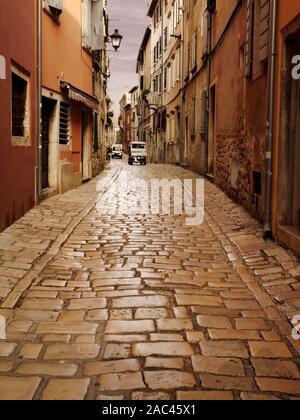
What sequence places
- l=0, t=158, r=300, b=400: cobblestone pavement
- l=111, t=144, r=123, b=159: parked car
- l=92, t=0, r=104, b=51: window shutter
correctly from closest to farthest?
l=0, t=158, r=300, b=400: cobblestone pavement, l=92, t=0, r=104, b=51: window shutter, l=111, t=144, r=123, b=159: parked car

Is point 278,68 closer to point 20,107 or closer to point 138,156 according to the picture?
point 20,107

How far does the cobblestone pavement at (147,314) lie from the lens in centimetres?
298

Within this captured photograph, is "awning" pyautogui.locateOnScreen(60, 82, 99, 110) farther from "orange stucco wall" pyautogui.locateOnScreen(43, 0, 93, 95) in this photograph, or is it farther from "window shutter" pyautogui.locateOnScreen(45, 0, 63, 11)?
"window shutter" pyautogui.locateOnScreen(45, 0, 63, 11)

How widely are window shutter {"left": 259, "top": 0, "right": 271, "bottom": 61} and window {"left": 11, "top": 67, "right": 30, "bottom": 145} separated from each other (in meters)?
3.90

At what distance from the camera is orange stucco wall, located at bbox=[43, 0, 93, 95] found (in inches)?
424

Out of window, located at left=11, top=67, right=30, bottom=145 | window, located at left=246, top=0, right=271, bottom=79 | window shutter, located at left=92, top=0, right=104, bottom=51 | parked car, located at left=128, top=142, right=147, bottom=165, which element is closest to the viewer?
window, located at left=246, top=0, right=271, bottom=79

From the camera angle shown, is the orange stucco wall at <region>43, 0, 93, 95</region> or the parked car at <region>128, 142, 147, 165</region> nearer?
the orange stucco wall at <region>43, 0, 93, 95</region>

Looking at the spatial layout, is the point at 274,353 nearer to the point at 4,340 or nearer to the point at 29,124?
the point at 4,340

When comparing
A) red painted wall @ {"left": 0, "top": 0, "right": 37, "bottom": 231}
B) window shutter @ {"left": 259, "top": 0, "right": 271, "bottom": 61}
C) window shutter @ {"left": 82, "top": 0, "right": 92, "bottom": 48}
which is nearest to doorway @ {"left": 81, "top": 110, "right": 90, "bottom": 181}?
window shutter @ {"left": 82, "top": 0, "right": 92, "bottom": 48}

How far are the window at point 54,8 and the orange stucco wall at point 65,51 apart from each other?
0.11 m

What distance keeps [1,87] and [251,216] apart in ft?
14.8

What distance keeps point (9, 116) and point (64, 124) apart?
547 cm

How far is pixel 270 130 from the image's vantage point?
680 centimetres

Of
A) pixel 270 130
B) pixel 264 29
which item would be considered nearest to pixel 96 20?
pixel 264 29
